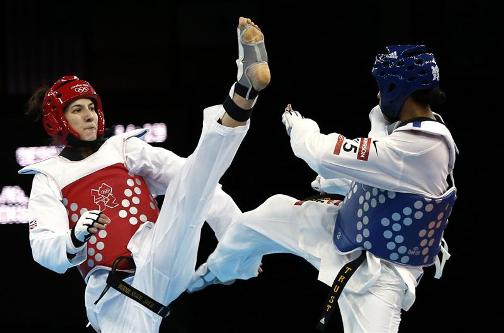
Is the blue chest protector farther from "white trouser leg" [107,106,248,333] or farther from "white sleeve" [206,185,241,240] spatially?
"white sleeve" [206,185,241,240]

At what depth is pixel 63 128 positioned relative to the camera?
17.9 ft

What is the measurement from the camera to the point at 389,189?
4617mm

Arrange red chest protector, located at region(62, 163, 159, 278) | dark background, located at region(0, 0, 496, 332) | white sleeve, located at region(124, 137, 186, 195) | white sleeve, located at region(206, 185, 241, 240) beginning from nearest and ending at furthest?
red chest protector, located at region(62, 163, 159, 278)
white sleeve, located at region(124, 137, 186, 195)
white sleeve, located at region(206, 185, 241, 240)
dark background, located at region(0, 0, 496, 332)

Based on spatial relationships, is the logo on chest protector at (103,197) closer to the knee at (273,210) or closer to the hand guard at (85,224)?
the hand guard at (85,224)

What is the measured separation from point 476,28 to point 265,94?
67.7 inches

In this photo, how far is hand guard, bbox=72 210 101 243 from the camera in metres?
4.77

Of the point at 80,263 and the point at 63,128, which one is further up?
the point at 63,128

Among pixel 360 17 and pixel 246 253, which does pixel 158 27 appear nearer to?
pixel 360 17

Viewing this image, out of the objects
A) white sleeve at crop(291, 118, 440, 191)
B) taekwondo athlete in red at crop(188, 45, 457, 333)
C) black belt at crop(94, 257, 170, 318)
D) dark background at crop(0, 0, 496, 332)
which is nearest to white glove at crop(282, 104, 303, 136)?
taekwondo athlete in red at crop(188, 45, 457, 333)

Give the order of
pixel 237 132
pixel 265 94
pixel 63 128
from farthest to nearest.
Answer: pixel 265 94
pixel 63 128
pixel 237 132

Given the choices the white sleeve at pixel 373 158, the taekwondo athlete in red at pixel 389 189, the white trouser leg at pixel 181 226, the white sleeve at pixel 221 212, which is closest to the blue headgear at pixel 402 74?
the taekwondo athlete in red at pixel 389 189

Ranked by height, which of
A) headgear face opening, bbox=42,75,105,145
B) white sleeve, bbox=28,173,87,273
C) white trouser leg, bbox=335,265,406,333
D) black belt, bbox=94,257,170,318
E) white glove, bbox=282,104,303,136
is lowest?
black belt, bbox=94,257,170,318

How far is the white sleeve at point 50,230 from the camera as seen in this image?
196 inches

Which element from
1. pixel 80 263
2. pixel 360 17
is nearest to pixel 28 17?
pixel 360 17
